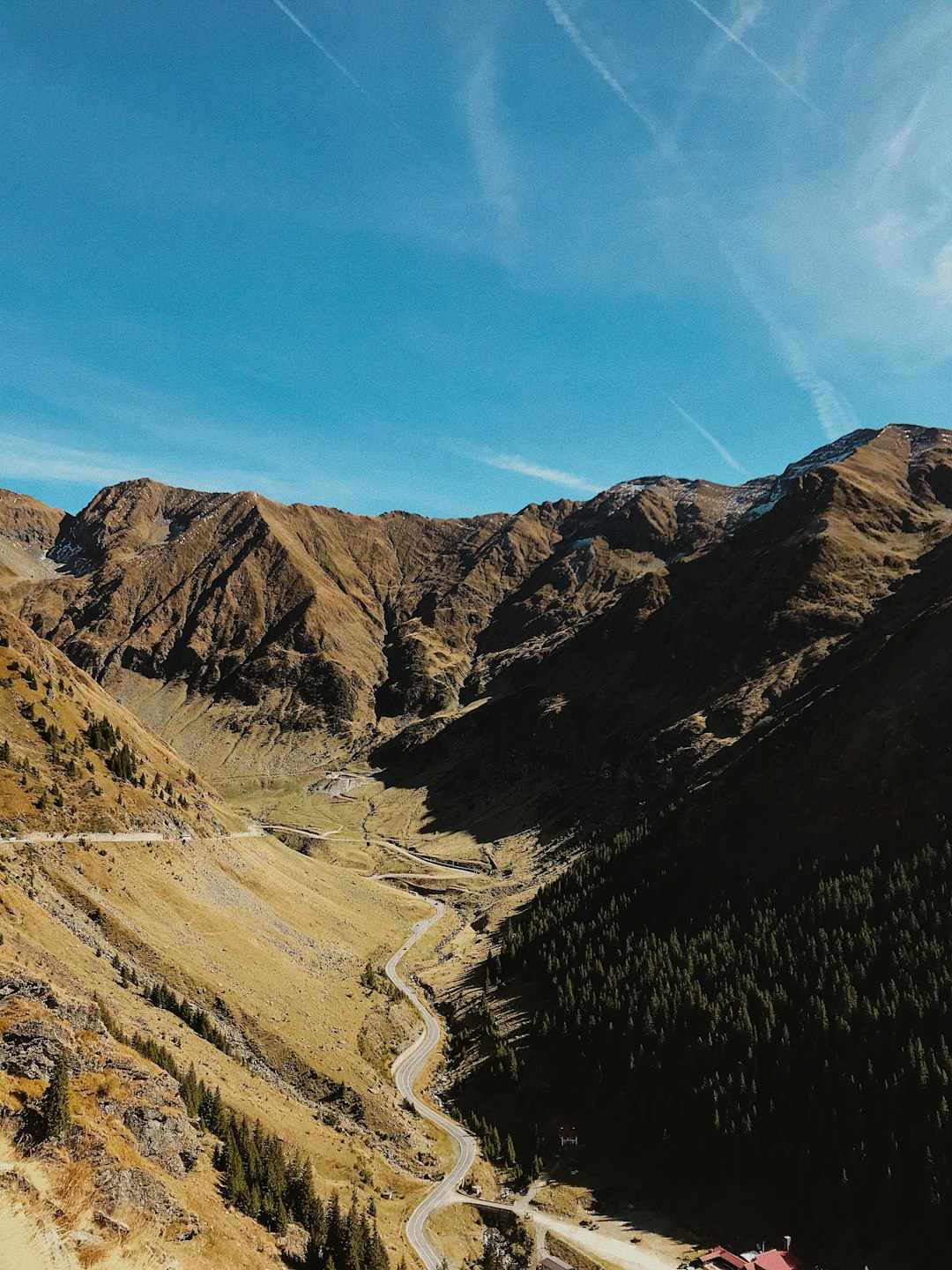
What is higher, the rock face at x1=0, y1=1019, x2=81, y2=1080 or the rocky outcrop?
the rock face at x1=0, y1=1019, x2=81, y2=1080

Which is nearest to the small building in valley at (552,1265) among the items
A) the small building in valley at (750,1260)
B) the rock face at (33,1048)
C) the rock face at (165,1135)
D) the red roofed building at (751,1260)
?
the small building in valley at (750,1260)

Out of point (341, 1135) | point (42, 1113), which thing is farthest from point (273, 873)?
point (42, 1113)

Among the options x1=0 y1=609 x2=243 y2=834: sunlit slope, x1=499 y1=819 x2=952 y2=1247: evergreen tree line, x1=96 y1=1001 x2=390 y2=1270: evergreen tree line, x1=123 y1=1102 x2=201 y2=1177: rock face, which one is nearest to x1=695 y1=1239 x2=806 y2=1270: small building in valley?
x1=499 y1=819 x2=952 y2=1247: evergreen tree line

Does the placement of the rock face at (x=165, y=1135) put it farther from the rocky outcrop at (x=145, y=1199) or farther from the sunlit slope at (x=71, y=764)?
the sunlit slope at (x=71, y=764)

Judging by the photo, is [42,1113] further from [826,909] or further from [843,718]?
[843,718]

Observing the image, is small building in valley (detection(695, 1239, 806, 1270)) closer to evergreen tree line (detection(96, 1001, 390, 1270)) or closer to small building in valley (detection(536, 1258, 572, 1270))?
small building in valley (detection(536, 1258, 572, 1270))

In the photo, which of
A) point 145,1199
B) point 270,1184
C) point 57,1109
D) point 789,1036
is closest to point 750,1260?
point 789,1036
